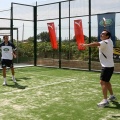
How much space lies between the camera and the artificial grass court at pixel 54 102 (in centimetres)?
543

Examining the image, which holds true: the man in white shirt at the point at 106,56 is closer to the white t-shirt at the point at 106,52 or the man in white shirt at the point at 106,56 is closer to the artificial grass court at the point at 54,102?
the white t-shirt at the point at 106,52

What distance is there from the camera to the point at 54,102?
21.7 ft

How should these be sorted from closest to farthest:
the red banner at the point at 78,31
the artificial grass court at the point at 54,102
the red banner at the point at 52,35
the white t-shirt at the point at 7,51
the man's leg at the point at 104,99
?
the artificial grass court at the point at 54,102 → the man's leg at the point at 104,99 → the white t-shirt at the point at 7,51 → the red banner at the point at 78,31 → the red banner at the point at 52,35

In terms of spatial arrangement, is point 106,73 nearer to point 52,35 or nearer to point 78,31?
point 78,31

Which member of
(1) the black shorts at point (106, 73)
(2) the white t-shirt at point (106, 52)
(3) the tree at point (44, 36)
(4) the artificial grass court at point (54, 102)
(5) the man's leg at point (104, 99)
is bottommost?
(4) the artificial grass court at point (54, 102)

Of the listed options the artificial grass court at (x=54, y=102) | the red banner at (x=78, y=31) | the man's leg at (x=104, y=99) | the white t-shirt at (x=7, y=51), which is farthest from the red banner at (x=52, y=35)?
the man's leg at (x=104, y=99)

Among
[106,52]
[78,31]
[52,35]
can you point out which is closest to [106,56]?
[106,52]

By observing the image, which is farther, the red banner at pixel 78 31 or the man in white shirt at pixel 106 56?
the red banner at pixel 78 31

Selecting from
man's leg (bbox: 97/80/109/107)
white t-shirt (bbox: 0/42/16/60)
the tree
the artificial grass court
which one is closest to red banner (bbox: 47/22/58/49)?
the tree

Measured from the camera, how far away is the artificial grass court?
5434 millimetres

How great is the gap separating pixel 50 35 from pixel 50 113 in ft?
33.2

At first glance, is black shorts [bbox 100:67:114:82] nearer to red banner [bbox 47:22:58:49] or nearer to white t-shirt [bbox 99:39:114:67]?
white t-shirt [bbox 99:39:114:67]

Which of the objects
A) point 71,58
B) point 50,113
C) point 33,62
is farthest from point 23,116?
point 33,62

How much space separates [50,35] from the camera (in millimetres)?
15359
